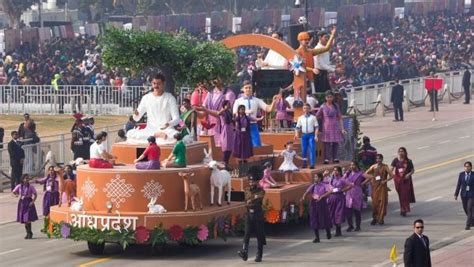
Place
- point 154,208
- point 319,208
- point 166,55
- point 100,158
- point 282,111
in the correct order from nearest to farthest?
point 154,208, point 100,158, point 319,208, point 166,55, point 282,111

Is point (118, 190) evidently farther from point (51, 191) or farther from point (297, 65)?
point (297, 65)

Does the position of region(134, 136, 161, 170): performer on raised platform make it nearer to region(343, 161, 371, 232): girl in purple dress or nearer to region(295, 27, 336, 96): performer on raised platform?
region(343, 161, 371, 232): girl in purple dress

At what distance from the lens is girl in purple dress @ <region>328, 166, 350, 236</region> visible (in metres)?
32.1

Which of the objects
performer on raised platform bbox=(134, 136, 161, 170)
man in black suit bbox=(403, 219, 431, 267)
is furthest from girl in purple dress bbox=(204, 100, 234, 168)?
man in black suit bbox=(403, 219, 431, 267)

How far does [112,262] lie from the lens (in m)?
29.2

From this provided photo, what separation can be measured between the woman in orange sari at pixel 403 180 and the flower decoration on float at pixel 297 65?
2.60m

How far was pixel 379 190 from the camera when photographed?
33.9m

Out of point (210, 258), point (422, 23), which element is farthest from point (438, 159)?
point (422, 23)

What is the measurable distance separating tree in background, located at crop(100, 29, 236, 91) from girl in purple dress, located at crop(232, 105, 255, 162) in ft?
2.80

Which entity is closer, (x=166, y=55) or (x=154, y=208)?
(x=154, y=208)

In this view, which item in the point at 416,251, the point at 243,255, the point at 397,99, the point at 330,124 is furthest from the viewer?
the point at 397,99

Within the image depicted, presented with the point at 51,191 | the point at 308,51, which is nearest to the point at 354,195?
the point at 308,51

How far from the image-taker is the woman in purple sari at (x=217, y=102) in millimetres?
32625

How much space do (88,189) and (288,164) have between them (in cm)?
472
